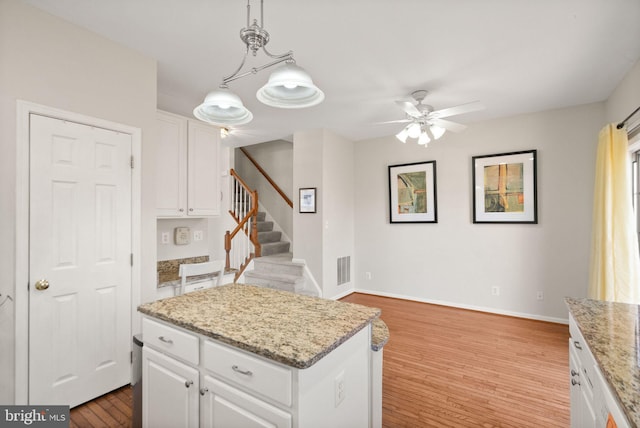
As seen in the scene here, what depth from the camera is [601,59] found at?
248 cm

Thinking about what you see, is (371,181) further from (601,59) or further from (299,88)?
(299,88)

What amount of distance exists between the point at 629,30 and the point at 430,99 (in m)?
1.56

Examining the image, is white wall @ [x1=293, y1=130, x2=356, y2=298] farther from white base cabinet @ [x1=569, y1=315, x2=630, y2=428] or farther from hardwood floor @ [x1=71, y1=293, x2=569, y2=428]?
white base cabinet @ [x1=569, y1=315, x2=630, y2=428]

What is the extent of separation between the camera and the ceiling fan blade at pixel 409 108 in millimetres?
2666

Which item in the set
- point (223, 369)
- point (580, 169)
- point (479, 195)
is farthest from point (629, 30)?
point (223, 369)

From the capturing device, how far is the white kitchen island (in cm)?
108

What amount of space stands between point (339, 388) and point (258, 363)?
37cm

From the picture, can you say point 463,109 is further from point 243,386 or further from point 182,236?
point 182,236

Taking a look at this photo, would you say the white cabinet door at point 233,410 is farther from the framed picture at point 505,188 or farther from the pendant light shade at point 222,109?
the framed picture at point 505,188

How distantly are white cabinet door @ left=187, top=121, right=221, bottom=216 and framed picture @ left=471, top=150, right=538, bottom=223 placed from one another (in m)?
3.43

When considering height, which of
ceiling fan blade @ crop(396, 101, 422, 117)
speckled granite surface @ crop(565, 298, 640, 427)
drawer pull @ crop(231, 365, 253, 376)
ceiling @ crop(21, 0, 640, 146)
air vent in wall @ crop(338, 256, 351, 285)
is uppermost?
ceiling @ crop(21, 0, 640, 146)

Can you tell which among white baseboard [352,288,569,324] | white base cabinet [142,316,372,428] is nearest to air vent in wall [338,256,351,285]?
white baseboard [352,288,569,324]

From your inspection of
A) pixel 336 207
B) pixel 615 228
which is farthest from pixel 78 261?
pixel 615 228

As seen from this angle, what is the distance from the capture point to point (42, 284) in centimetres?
187
